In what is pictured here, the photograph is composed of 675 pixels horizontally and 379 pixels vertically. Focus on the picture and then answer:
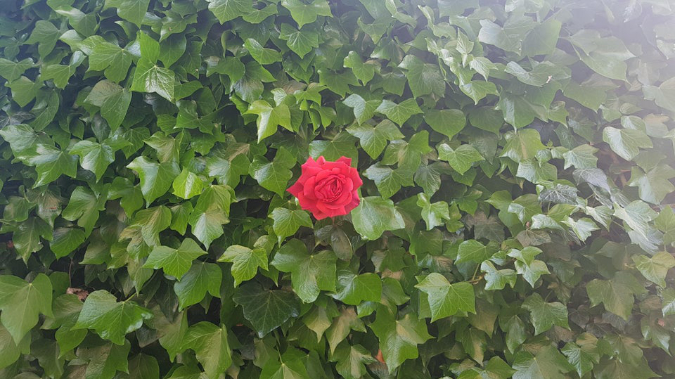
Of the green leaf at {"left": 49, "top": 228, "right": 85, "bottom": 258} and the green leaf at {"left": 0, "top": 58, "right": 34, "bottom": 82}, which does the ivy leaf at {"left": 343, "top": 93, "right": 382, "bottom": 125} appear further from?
the green leaf at {"left": 0, "top": 58, "right": 34, "bottom": 82}

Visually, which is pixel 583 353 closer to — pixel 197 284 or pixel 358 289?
pixel 358 289

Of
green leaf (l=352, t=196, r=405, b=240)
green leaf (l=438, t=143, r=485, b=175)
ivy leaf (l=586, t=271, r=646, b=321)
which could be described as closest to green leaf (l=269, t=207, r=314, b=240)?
green leaf (l=352, t=196, r=405, b=240)

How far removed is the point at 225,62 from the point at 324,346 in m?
0.70

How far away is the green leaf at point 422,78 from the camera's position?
104cm

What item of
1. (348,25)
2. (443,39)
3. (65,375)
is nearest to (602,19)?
(443,39)

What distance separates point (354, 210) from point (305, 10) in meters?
0.50

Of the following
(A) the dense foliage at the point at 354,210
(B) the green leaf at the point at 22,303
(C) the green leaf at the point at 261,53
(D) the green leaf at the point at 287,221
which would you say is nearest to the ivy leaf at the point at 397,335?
(A) the dense foliage at the point at 354,210

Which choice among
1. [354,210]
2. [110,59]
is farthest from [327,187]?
[110,59]

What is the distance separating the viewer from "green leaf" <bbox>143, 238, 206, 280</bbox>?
87 centimetres

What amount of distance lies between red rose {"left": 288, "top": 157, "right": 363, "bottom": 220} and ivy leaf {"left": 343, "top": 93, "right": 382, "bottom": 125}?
0.69ft

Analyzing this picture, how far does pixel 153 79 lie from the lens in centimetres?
96

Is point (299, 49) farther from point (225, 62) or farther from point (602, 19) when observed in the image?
point (602, 19)

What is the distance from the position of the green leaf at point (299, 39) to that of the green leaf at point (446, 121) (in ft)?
1.08

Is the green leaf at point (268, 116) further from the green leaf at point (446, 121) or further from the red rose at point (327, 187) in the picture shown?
the green leaf at point (446, 121)
